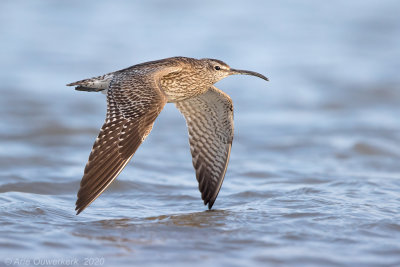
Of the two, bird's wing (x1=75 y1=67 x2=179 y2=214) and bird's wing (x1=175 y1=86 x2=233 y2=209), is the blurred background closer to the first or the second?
bird's wing (x1=175 y1=86 x2=233 y2=209)

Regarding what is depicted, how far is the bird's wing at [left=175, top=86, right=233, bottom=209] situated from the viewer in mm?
8023

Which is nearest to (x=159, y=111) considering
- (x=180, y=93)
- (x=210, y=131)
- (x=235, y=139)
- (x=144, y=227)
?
(x=144, y=227)

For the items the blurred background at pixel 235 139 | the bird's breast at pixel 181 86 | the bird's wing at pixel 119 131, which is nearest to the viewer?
the bird's wing at pixel 119 131

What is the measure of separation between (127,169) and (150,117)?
10.2 feet

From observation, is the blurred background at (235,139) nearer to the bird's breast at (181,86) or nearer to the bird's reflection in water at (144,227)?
the bird's reflection in water at (144,227)

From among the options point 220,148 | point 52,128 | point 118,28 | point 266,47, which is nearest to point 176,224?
point 220,148

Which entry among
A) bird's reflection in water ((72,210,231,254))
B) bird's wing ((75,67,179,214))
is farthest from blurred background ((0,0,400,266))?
bird's wing ((75,67,179,214))

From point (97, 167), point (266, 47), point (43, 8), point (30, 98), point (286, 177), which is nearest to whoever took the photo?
point (97, 167)

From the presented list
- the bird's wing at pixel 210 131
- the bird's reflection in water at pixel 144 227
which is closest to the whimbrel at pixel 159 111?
the bird's wing at pixel 210 131

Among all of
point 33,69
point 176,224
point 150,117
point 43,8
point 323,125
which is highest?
point 43,8

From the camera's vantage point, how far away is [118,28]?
60.9ft

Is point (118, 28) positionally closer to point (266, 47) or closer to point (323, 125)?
point (266, 47)

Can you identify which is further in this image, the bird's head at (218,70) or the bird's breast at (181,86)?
the bird's head at (218,70)

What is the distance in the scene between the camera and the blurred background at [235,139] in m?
6.23
